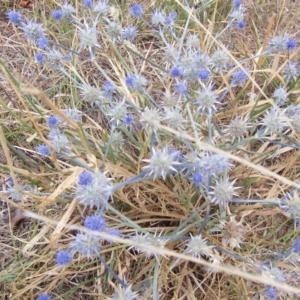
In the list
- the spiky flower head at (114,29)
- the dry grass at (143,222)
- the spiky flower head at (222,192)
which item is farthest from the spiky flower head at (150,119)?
the spiky flower head at (114,29)

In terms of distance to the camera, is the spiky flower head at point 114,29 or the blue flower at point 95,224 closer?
the blue flower at point 95,224

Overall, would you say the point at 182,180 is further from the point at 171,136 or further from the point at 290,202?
the point at 290,202

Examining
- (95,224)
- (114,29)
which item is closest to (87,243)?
(95,224)

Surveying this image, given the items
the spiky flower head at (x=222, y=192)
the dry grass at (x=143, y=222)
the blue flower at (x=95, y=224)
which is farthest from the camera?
the dry grass at (x=143, y=222)

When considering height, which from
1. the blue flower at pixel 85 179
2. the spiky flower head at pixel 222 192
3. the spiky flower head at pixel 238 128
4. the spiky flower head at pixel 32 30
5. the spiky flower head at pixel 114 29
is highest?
the spiky flower head at pixel 114 29

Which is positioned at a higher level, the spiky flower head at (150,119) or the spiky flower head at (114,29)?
the spiky flower head at (114,29)

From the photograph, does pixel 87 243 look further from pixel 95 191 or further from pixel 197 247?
pixel 197 247

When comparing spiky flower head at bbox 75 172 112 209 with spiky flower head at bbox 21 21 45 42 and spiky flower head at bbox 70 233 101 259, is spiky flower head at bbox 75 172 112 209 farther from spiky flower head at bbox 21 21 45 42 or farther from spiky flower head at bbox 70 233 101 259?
spiky flower head at bbox 21 21 45 42

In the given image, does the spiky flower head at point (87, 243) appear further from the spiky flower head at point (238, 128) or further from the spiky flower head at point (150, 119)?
the spiky flower head at point (238, 128)

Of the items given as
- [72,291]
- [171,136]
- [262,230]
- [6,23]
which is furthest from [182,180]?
[6,23]

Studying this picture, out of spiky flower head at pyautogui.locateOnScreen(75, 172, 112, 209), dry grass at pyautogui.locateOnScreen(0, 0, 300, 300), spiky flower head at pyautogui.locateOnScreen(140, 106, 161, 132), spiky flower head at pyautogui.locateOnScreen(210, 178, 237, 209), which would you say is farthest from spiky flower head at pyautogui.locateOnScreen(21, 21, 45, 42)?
spiky flower head at pyautogui.locateOnScreen(210, 178, 237, 209)

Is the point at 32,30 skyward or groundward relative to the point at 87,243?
skyward

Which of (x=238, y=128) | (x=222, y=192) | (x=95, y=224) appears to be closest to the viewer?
(x=95, y=224)
